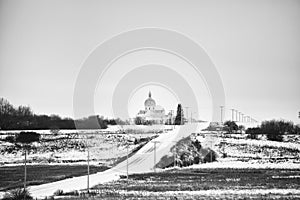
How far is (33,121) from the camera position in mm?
108000

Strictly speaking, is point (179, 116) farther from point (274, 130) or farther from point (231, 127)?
point (274, 130)

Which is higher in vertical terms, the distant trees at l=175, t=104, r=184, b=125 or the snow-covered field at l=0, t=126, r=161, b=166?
the distant trees at l=175, t=104, r=184, b=125

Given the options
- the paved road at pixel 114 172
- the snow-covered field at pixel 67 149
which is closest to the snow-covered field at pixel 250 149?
the paved road at pixel 114 172

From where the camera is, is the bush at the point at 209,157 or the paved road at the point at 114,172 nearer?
the paved road at the point at 114,172

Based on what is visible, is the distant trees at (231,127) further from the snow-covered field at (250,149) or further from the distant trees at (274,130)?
the snow-covered field at (250,149)

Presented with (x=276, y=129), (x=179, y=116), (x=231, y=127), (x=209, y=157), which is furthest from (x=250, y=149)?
(x=179, y=116)

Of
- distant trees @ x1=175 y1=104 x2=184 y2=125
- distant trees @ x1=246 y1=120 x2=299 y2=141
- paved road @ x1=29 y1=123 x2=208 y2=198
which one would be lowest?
paved road @ x1=29 y1=123 x2=208 y2=198

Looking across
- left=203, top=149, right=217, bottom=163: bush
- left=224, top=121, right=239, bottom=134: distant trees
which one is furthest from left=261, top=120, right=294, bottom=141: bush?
left=203, top=149, right=217, bottom=163: bush

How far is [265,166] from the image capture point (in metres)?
57.8

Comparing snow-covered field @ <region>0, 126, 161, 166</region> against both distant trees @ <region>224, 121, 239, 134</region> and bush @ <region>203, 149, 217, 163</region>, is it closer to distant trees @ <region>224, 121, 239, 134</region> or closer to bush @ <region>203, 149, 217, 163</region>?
bush @ <region>203, 149, 217, 163</region>

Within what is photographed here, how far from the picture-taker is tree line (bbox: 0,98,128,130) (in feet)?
331

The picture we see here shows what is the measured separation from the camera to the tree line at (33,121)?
331 ft

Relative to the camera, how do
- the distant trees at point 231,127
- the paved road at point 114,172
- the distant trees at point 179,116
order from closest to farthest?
the paved road at point 114,172 → the distant trees at point 231,127 → the distant trees at point 179,116

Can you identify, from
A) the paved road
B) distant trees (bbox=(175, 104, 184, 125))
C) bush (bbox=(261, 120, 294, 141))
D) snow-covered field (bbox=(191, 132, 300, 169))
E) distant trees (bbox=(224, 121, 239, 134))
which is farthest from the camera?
distant trees (bbox=(175, 104, 184, 125))
